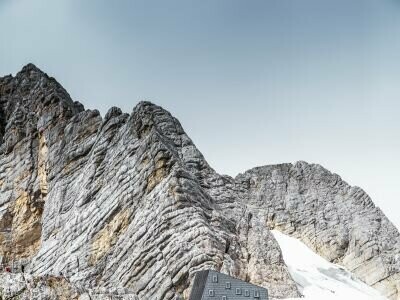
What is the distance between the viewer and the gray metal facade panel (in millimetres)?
35000

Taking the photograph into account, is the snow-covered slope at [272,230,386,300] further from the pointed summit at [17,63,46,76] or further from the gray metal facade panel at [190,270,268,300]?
the pointed summit at [17,63,46,76]

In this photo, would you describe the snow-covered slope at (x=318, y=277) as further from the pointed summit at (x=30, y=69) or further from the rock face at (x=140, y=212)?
the pointed summit at (x=30, y=69)

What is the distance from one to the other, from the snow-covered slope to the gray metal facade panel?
7735 mm

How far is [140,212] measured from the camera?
1758 inches

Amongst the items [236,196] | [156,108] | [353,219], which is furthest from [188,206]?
[353,219]

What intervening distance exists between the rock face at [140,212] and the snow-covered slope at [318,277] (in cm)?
265

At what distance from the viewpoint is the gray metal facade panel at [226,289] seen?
35000 mm

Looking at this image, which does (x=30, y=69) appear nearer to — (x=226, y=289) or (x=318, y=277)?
(x=318, y=277)

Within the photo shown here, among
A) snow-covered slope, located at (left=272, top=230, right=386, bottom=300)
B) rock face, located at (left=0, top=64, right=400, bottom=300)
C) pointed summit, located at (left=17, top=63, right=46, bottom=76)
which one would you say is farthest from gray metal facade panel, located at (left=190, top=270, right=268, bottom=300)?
pointed summit, located at (left=17, top=63, right=46, bottom=76)

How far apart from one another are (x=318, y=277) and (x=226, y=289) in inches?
→ 850

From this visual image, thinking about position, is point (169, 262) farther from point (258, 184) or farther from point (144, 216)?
point (258, 184)

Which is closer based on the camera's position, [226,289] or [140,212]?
[226,289]

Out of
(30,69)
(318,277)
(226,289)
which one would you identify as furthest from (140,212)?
(30,69)

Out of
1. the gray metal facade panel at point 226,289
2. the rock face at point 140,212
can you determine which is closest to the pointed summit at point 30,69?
the rock face at point 140,212
